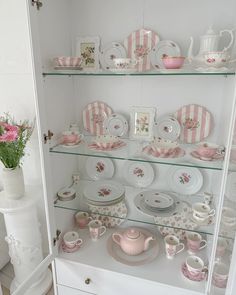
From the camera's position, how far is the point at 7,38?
1.34 m

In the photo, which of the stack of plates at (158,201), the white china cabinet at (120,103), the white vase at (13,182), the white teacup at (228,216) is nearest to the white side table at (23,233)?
the white vase at (13,182)

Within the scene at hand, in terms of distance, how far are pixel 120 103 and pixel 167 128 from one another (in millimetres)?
297

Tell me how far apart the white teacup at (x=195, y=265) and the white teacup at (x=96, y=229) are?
19.7 inches

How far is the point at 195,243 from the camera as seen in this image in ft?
4.31

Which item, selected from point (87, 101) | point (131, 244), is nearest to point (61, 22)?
point (87, 101)

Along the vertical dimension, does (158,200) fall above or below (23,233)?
above

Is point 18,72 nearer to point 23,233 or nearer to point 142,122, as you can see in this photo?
point 142,122

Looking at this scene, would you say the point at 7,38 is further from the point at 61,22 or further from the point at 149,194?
the point at 149,194

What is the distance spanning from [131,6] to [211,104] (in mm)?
627

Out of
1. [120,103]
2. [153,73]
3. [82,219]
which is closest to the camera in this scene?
[153,73]

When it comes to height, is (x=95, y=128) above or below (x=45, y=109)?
below

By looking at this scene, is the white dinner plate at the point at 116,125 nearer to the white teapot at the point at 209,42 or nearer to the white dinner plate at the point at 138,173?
the white dinner plate at the point at 138,173

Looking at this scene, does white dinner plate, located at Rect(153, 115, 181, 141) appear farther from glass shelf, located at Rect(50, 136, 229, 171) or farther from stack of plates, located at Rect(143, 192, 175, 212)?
stack of plates, located at Rect(143, 192, 175, 212)

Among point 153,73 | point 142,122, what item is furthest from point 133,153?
point 153,73
